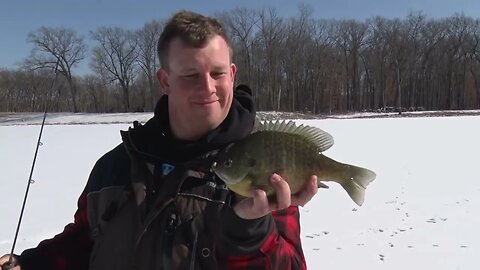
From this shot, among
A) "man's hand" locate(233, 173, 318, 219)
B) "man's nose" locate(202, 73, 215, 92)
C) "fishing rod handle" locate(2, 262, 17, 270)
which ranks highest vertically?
"man's nose" locate(202, 73, 215, 92)

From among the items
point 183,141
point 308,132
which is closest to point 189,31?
point 183,141

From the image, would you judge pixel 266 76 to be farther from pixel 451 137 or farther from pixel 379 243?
pixel 379 243

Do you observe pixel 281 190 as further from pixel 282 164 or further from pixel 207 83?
pixel 207 83

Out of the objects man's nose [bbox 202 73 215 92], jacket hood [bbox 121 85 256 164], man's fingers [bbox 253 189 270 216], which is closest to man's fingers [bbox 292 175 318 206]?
man's fingers [bbox 253 189 270 216]

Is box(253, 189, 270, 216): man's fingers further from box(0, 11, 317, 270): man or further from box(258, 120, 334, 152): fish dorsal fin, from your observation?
box(258, 120, 334, 152): fish dorsal fin

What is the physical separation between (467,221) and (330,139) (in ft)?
18.3

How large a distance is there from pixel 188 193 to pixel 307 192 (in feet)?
1.60

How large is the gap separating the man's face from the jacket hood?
49 millimetres

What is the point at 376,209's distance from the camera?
6891 millimetres

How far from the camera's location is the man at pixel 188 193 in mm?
1624

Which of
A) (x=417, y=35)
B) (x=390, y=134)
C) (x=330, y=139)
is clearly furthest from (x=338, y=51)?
(x=330, y=139)

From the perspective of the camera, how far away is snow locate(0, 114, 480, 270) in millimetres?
5148

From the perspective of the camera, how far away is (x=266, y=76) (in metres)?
59.8

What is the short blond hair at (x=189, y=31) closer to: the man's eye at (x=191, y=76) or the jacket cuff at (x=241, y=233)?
the man's eye at (x=191, y=76)
